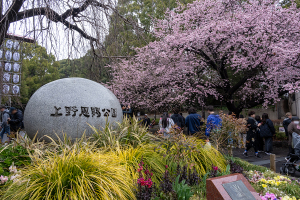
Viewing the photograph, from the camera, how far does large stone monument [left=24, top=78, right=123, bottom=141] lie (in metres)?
5.02

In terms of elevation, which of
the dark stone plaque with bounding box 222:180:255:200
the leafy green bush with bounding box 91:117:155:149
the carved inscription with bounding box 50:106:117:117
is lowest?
the dark stone plaque with bounding box 222:180:255:200

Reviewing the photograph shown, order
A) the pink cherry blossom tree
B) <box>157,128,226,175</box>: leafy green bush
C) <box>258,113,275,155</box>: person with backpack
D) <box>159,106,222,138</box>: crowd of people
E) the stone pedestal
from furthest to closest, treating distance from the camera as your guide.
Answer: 1. the pink cherry blossom tree
2. <box>258,113,275,155</box>: person with backpack
3. <box>159,106,222,138</box>: crowd of people
4. <box>157,128,226,175</box>: leafy green bush
5. the stone pedestal

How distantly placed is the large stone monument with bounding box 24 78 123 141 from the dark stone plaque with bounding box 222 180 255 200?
10.5 ft

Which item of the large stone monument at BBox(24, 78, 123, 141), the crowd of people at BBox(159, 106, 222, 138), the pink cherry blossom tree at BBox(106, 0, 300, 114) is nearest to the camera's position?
the large stone monument at BBox(24, 78, 123, 141)

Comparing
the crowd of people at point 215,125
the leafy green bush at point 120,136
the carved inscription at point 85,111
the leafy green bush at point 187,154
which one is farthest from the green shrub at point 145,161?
the carved inscription at point 85,111

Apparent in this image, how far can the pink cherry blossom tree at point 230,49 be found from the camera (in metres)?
10.7

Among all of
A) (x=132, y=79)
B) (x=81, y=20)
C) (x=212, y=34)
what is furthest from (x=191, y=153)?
(x=132, y=79)

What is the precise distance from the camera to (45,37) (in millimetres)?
3309

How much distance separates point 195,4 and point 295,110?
12.4 metres

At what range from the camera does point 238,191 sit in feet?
8.92

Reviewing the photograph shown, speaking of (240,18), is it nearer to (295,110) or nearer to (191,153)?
(191,153)

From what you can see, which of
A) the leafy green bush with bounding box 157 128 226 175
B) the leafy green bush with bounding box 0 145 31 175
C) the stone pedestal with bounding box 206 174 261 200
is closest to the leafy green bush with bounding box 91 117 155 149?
the leafy green bush with bounding box 157 128 226 175

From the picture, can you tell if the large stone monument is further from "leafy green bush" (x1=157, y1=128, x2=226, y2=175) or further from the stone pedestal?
the stone pedestal

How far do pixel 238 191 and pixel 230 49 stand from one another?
10.7 m
